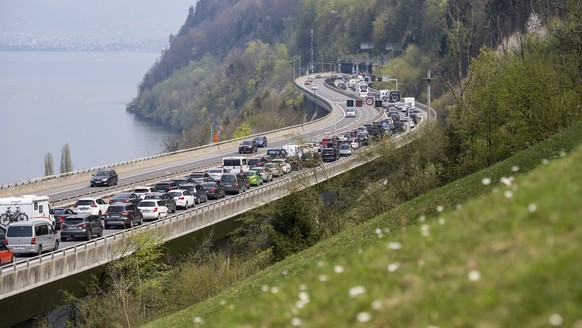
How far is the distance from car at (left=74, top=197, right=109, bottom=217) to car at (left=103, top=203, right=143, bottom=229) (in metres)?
3.25

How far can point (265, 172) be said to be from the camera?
222 feet

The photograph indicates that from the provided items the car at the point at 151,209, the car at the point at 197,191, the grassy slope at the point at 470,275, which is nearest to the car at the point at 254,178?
the car at the point at 197,191

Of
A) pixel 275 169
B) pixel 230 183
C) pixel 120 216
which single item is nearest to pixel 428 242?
pixel 120 216

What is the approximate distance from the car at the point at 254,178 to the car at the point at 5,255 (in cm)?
3073

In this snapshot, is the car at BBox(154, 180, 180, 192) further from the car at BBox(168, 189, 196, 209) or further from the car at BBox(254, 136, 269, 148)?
the car at BBox(254, 136, 269, 148)

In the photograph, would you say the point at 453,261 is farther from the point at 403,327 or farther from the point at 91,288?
the point at 91,288

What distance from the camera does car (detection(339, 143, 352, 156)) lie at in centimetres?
8331

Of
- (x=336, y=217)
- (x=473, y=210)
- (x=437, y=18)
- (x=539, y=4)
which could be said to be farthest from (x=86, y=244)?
(x=437, y=18)

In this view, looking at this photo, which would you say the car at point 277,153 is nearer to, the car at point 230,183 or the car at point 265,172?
the car at point 265,172

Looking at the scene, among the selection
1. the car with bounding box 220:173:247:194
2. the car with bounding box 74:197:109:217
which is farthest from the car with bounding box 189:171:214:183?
the car with bounding box 74:197:109:217

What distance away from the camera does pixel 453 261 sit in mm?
11078

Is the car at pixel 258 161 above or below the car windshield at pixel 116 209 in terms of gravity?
below

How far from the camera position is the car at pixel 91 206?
163 ft

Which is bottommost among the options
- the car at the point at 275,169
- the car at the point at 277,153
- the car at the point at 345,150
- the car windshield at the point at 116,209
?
the car at the point at 345,150
